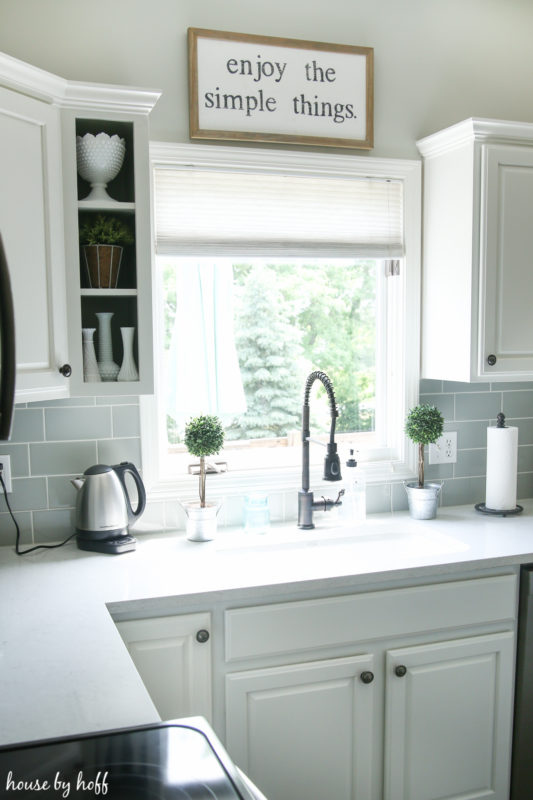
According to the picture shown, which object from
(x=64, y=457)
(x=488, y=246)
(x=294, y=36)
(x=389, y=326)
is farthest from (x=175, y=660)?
(x=294, y=36)

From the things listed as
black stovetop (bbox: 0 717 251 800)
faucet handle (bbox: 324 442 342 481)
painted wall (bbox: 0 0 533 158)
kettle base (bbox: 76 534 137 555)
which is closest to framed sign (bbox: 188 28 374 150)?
painted wall (bbox: 0 0 533 158)

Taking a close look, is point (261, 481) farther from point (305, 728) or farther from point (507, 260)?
point (507, 260)

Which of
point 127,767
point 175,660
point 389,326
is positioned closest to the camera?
point 127,767

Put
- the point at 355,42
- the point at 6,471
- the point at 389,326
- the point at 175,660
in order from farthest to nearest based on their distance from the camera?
the point at 389,326
the point at 355,42
the point at 6,471
the point at 175,660

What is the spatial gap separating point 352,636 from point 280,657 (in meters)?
0.21

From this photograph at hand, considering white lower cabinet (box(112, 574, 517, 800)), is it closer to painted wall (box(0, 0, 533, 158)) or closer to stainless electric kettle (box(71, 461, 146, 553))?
stainless electric kettle (box(71, 461, 146, 553))

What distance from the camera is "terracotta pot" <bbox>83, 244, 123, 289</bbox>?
2.09 m

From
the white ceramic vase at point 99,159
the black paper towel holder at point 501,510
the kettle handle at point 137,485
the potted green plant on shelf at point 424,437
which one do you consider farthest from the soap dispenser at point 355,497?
the white ceramic vase at point 99,159

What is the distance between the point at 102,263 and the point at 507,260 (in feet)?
4.34

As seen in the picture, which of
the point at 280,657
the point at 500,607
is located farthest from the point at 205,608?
the point at 500,607

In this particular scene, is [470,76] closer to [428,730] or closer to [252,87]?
[252,87]

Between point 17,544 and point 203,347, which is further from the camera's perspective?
point 203,347

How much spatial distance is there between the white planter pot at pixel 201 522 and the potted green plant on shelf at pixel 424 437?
741 millimetres

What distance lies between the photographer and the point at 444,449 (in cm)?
279
